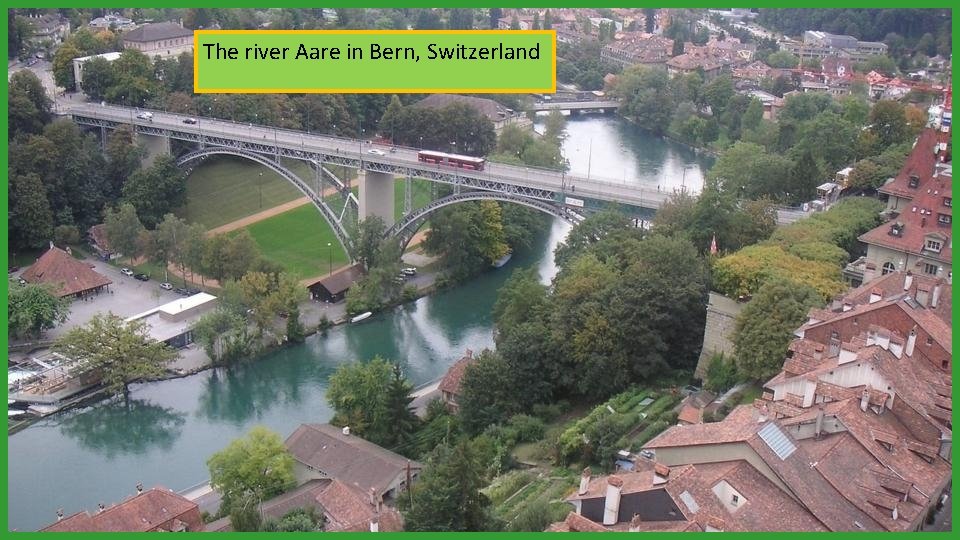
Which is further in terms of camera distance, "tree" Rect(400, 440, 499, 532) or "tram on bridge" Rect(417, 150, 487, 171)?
"tram on bridge" Rect(417, 150, 487, 171)

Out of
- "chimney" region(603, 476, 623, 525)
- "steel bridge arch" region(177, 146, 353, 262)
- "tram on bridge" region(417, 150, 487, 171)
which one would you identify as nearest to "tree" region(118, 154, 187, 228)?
"steel bridge arch" region(177, 146, 353, 262)

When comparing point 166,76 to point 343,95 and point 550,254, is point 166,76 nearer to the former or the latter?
point 343,95

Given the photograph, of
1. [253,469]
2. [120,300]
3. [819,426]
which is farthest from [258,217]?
[819,426]

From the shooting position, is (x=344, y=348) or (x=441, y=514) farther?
(x=344, y=348)

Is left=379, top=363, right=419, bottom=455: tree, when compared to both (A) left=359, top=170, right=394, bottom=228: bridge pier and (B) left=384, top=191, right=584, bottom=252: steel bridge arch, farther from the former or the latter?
(A) left=359, top=170, right=394, bottom=228: bridge pier

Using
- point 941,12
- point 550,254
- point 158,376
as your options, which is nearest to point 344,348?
point 158,376
